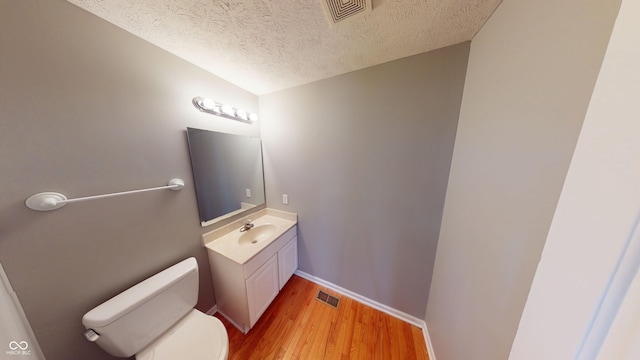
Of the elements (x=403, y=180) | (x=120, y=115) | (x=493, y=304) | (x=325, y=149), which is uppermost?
(x=120, y=115)

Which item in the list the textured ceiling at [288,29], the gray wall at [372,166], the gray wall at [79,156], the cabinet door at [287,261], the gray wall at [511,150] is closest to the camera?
the gray wall at [511,150]

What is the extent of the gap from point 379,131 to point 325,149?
499 mm

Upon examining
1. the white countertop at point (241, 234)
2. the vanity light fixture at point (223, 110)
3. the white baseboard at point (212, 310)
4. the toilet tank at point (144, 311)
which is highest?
the vanity light fixture at point (223, 110)

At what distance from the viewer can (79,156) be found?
0.84 m

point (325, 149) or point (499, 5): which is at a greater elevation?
point (499, 5)

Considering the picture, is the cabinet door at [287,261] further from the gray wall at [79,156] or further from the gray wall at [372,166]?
the gray wall at [79,156]

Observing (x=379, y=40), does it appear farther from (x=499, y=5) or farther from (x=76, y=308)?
(x=76, y=308)

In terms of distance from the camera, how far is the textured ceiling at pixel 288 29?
0.83m

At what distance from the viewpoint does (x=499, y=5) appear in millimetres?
785

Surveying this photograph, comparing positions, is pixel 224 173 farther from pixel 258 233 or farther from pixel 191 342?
pixel 191 342

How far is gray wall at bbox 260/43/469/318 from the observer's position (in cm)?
118

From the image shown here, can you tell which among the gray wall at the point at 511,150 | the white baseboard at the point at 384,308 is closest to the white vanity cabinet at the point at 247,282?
the white baseboard at the point at 384,308

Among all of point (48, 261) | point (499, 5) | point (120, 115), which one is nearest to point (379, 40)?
point (499, 5)

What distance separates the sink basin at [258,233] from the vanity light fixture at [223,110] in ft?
3.70
